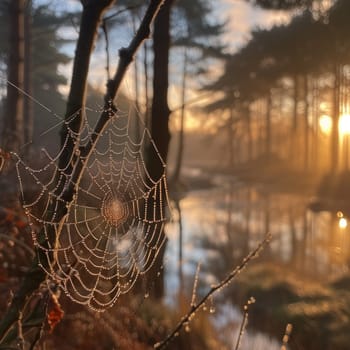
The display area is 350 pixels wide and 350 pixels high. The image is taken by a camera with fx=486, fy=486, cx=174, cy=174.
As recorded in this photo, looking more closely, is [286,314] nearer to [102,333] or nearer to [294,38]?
[102,333]

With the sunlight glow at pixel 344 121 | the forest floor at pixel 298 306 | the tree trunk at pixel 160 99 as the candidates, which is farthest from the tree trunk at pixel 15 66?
the sunlight glow at pixel 344 121

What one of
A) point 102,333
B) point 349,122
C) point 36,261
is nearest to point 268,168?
point 349,122

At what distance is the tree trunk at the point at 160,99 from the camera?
5.52 metres

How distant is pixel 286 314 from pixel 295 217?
9.63 meters

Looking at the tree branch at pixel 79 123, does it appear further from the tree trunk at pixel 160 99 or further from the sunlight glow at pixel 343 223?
the sunlight glow at pixel 343 223

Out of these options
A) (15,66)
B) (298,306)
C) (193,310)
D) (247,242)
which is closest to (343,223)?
(247,242)

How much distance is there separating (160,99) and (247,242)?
814cm

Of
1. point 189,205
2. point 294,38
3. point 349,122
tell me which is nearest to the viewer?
point 189,205

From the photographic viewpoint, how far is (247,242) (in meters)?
13.0

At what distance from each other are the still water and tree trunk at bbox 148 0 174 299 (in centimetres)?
60

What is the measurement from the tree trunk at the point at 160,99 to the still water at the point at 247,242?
23.6 inches

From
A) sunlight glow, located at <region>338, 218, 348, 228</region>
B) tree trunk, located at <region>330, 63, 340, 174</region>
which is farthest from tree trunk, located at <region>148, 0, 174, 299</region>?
tree trunk, located at <region>330, 63, 340, 174</region>

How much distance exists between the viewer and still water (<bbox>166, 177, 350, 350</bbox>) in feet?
27.9

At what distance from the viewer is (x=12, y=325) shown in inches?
74.0
